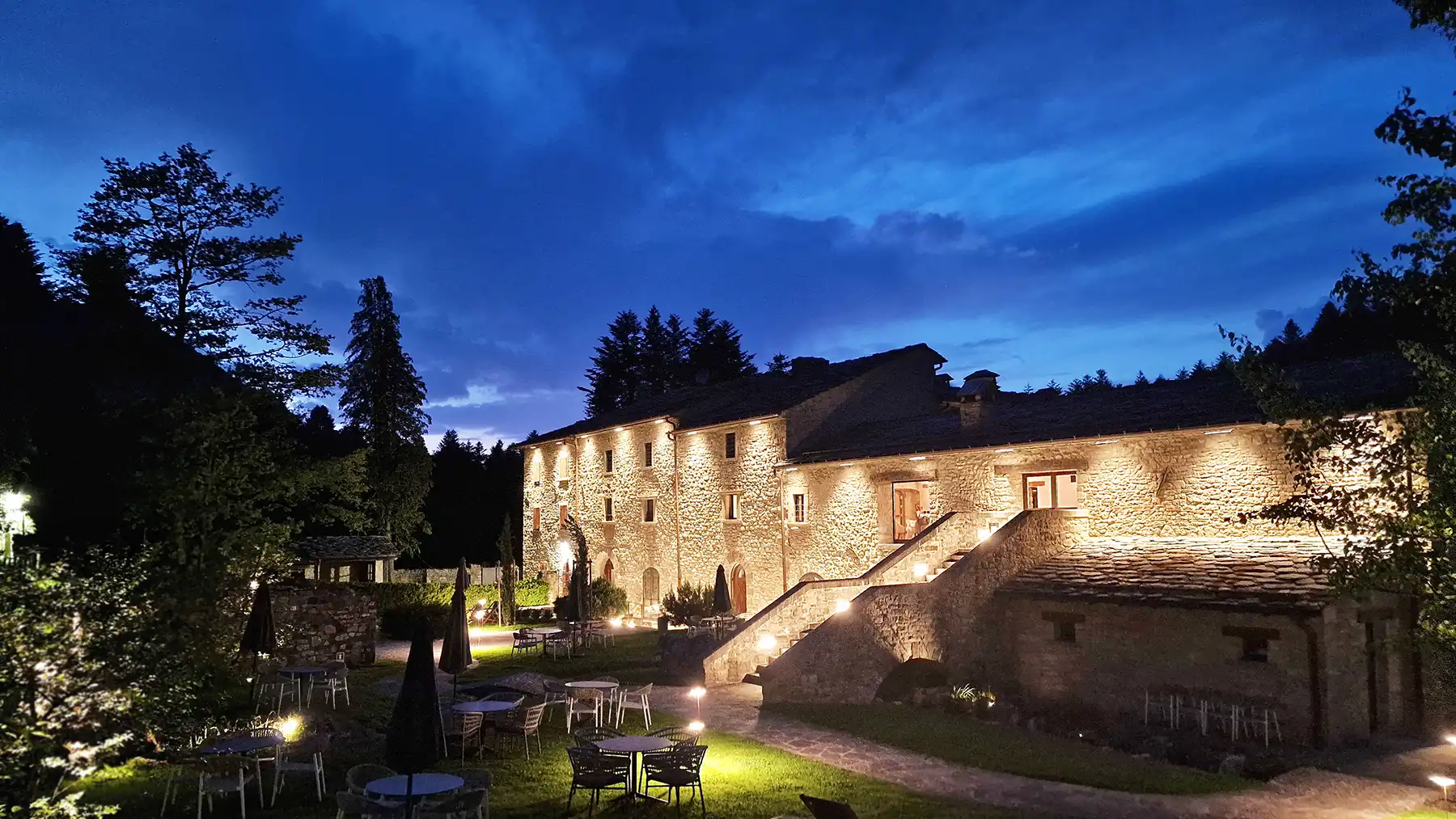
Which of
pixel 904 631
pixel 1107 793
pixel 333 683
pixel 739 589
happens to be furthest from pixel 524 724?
pixel 739 589

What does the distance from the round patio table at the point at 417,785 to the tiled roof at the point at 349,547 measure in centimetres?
2851

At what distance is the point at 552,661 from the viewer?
20.5 metres

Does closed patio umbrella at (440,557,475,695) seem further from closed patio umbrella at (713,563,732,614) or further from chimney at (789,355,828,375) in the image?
chimney at (789,355,828,375)

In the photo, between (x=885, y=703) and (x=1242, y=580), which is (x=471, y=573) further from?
(x=1242, y=580)

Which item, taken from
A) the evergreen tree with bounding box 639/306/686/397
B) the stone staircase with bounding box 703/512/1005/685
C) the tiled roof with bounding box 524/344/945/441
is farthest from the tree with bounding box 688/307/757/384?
the stone staircase with bounding box 703/512/1005/685

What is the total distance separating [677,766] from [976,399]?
51.4 ft

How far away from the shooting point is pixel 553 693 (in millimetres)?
14789

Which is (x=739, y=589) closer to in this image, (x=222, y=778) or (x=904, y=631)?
(x=904, y=631)

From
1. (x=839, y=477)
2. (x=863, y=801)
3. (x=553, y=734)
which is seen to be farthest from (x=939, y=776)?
(x=839, y=477)

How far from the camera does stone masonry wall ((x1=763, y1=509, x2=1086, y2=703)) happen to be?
52.3 ft

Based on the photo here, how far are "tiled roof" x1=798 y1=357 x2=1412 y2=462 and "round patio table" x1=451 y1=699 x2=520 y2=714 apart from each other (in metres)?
12.6

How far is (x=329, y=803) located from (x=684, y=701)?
7.18 meters

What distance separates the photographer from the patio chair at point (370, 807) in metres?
8.20

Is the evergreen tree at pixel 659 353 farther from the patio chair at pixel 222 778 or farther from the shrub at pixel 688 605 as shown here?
the patio chair at pixel 222 778
